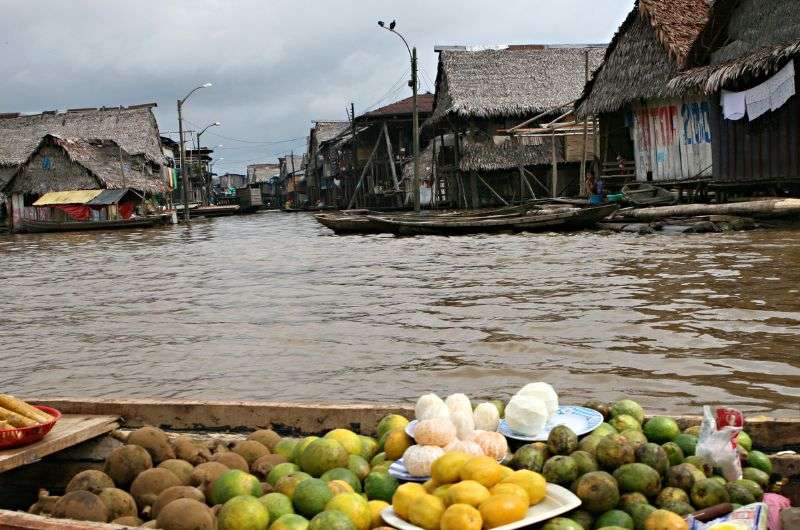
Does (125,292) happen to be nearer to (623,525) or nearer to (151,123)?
(623,525)

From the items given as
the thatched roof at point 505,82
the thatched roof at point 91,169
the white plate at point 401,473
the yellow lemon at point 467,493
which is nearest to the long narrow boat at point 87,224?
the thatched roof at point 91,169

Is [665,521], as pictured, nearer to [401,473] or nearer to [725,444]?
[725,444]

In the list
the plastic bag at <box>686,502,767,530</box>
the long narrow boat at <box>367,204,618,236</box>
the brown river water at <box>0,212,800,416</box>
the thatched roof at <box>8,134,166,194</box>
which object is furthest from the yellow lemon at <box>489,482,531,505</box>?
the thatched roof at <box>8,134,166,194</box>

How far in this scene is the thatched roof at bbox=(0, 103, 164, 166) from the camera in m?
46.7

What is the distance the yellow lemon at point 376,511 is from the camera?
8.29 ft

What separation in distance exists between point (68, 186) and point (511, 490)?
132 ft

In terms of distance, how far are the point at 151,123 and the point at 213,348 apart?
4456cm

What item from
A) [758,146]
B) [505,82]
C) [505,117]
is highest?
[505,82]

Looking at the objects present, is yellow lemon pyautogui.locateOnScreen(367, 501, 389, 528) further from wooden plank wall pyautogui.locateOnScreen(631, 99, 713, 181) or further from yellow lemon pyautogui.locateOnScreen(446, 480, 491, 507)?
wooden plank wall pyautogui.locateOnScreen(631, 99, 713, 181)

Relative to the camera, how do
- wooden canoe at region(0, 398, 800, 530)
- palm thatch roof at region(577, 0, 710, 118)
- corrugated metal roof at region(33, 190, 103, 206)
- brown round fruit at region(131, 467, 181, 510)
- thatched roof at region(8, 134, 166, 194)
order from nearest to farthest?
brown round fruit at region(131, 467, 181, 510), wooden canoe at region(0, 398, 800, 530), palm thatch roof at region(577, 0, 710, 118), corrugated metal roof at region(33, 190, 103, 206), thatched roof at region(8, 134, 166, 194)

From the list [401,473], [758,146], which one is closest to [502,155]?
[758,146]

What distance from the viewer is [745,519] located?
241cm

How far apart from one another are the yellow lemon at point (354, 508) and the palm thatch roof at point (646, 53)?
16.7 m

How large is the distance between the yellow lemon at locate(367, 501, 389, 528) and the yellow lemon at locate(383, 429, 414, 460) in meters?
0.38
